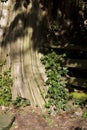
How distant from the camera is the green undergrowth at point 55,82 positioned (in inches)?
285

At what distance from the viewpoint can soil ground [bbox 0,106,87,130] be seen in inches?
261

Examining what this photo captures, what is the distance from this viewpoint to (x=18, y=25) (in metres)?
7.71

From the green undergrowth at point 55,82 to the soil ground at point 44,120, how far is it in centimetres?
22

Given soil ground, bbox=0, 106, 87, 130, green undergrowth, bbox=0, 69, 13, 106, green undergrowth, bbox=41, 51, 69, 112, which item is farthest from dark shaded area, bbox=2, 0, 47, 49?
soil ground, bbox=0, 106, 87, 130

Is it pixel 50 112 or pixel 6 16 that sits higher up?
pixel 6 16

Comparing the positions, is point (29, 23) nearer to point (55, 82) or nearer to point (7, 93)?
point (55, 82)

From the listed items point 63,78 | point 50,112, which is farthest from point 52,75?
point 50,112

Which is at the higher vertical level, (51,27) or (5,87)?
(51,27)

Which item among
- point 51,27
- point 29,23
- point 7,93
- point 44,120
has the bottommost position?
point 44,120

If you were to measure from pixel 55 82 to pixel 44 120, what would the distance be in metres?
0.86

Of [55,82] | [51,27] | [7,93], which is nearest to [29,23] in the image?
[51,27]

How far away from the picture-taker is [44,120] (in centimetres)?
695

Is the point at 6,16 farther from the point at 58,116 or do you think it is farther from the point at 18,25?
the point at 58,116

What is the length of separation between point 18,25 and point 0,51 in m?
0.73
